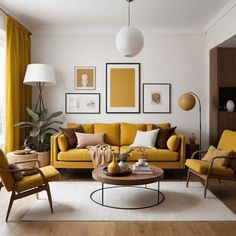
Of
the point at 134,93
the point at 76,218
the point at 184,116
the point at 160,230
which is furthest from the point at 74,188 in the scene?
the point at 184,116

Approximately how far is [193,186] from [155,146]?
3.47 ft

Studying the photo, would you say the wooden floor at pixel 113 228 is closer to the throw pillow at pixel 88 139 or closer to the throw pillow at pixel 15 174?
the throw pillow at pixel 15 174

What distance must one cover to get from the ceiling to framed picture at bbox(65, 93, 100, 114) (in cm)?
144

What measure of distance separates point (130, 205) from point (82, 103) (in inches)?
115

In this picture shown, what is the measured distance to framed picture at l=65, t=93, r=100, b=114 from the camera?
5.93m

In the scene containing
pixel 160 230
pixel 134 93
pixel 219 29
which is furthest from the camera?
pixel 134 93

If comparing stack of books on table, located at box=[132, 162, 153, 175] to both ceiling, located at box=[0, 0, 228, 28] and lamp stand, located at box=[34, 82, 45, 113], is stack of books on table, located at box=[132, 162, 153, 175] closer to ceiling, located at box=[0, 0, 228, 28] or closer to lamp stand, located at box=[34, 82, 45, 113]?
ceiling, located at box=[0, 0, 228, 28]

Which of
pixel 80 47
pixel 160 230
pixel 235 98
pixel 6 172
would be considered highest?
pixel 80 47

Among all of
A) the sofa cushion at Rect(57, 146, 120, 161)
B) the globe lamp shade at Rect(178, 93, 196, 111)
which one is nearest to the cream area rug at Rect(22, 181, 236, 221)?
the sofa cushion at Rect(57, 146, 120, 161)

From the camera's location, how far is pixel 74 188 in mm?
4266

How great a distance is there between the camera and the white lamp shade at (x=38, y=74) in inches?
203

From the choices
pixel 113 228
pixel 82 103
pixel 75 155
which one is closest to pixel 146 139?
pixel 75 155

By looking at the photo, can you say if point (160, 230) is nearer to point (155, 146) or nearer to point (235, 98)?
point (155, 146)

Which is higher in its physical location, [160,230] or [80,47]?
[80,47]
